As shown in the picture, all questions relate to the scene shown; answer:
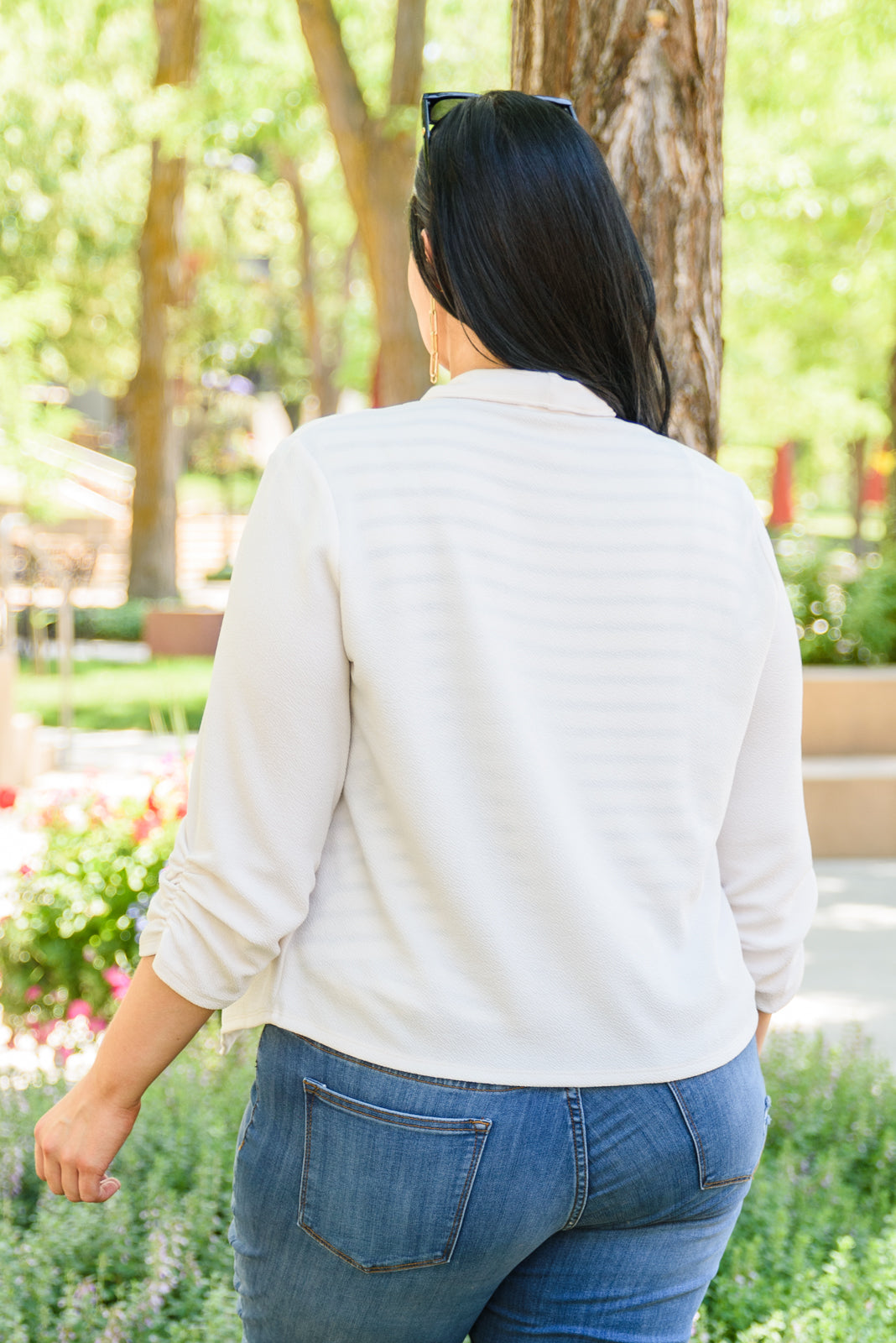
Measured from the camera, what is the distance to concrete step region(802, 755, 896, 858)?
281 inches

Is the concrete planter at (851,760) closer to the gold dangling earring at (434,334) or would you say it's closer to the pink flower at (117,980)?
the pink flower at (117,980)

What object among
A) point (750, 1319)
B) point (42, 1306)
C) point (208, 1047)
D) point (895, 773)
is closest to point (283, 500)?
point (42, 1306)

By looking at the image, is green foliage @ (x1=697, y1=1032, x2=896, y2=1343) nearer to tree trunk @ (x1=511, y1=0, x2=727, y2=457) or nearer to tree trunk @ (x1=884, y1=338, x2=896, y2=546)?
tree trunk @ (x1=511, y1=0, x2=727, y2=457)

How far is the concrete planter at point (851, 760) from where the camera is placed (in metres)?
7.17

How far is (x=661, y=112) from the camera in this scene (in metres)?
2.54

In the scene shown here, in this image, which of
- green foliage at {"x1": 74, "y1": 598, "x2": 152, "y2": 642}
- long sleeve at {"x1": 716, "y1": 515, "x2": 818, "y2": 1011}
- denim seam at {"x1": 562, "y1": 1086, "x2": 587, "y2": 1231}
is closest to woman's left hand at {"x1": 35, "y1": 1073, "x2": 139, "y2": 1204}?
denim seam at {"x1": 562, "y1": 1086, "x2": 587, "y2": 1231}

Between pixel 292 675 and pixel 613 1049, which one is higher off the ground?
pixel 292 675

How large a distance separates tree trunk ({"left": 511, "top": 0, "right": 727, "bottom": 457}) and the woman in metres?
1.38

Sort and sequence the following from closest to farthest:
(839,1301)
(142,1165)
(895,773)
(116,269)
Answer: (839,1301)
(142,1165)
(895,773)
(116,269)

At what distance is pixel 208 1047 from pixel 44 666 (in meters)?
10.9

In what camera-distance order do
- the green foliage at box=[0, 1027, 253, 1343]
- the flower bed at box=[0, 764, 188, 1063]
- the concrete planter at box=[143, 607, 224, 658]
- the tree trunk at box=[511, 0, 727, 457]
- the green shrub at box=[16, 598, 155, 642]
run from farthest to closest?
the green shrub at box=[16, 598, 155, 642] → the concrete planter at box=[143, 607, 224, 658] → the flower bed at box=[0, 764, 188, 1063] → the tree trunk at box=[511, 0, 727, 457] → the green foliage at box=[0, 1027, 253, 1343]

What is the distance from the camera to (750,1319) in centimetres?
254

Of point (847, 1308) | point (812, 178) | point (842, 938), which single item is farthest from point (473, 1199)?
point (812, 178)

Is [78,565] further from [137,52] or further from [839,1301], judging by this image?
[839,1301]
